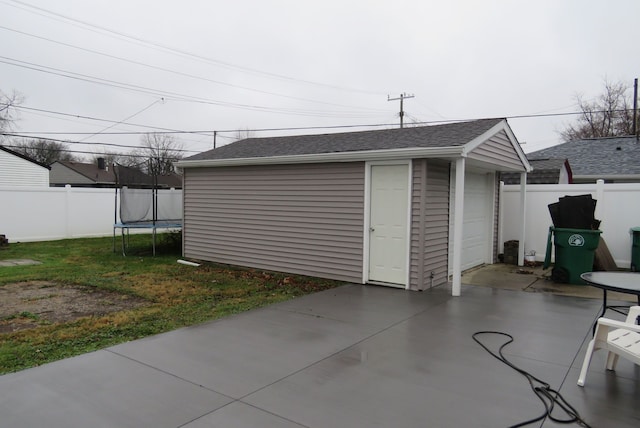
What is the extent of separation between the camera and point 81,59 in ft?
60.1

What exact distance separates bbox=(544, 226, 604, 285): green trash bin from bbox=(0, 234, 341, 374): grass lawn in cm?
406

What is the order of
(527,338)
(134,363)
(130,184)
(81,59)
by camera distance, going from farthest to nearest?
(81,59)
(130,184)
(527,338)
(134,363)

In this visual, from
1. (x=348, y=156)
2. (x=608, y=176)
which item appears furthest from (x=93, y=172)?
(x=608, y=176)

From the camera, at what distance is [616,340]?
3270mm

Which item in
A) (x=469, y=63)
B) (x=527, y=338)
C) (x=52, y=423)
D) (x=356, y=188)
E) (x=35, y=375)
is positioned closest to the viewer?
(x=52, y=423)

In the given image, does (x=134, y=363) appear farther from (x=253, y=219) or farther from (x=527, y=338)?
(x=253, y=219)

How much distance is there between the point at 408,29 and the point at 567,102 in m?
16.0

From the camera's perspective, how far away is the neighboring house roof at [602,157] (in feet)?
46.0

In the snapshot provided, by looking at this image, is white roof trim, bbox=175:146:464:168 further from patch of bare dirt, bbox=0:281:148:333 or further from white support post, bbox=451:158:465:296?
patch of bare dirt, bbox=0:281:148:333

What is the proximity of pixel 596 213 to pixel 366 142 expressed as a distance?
5.41 metres

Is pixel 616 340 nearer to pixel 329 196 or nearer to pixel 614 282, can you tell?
pixel 614 282

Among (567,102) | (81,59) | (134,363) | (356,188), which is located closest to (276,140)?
(356,188)

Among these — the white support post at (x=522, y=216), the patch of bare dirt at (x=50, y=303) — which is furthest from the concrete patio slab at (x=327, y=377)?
the white support post at (x=522, y=216)

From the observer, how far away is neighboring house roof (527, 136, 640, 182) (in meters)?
14.0
